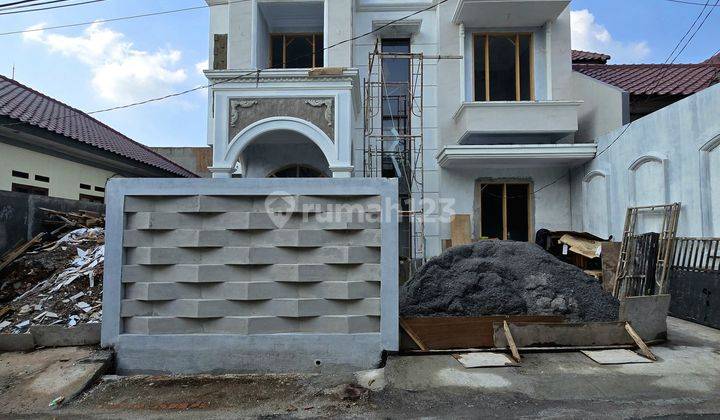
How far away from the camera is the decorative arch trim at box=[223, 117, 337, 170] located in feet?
25.2

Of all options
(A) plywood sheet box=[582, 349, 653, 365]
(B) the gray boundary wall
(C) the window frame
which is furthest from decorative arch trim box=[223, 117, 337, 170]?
(A) plywood sheet box=[582, 349, 653, 365]

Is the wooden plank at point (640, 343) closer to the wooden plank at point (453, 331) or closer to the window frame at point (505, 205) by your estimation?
the wooden plank at point (453, 331)

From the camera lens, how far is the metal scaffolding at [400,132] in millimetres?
9422

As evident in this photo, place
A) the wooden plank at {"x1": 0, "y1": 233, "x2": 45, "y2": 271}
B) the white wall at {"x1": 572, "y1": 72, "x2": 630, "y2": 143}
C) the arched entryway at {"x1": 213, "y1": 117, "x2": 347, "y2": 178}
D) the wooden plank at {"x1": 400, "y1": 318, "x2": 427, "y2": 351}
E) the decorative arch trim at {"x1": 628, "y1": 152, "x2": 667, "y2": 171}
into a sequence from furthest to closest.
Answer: the arched entryway at {"x1": 213, "y1": 117, "x2": 347, "y2": 178} < the white wall at {"x1": 572, "y1": 72, "x2": 630, "y2": 143} < the decorative arch trim at {"x1": 628, "y1": 152, "x2": 667, "y2": 171} < the wooden plank at {"x1": 0, "y1": 233, "x2": 45, "y2": 271} < the wooden plank at {"x1": 400, "y1": 318, "x2": 427, "y2": 351}

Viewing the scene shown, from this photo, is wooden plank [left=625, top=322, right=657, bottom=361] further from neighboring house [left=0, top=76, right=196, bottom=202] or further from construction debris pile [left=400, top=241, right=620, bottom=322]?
neighboring house [left=0, top=76, right=196, bottom=202]

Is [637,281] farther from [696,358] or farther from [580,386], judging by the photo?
[580,386]

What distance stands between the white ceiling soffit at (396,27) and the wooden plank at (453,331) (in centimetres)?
789

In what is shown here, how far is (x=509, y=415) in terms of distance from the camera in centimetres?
303

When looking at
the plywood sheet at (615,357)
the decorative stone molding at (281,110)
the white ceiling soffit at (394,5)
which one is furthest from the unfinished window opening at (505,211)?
the plywood sheet at (615,357)

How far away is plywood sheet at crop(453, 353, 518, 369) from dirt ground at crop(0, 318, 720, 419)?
0.08m

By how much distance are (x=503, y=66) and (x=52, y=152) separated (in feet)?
36.9

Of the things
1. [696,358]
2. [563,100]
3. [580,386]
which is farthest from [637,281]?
[563,100]

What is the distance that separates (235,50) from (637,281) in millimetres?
8626

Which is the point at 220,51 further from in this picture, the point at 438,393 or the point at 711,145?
the point at 711,145
